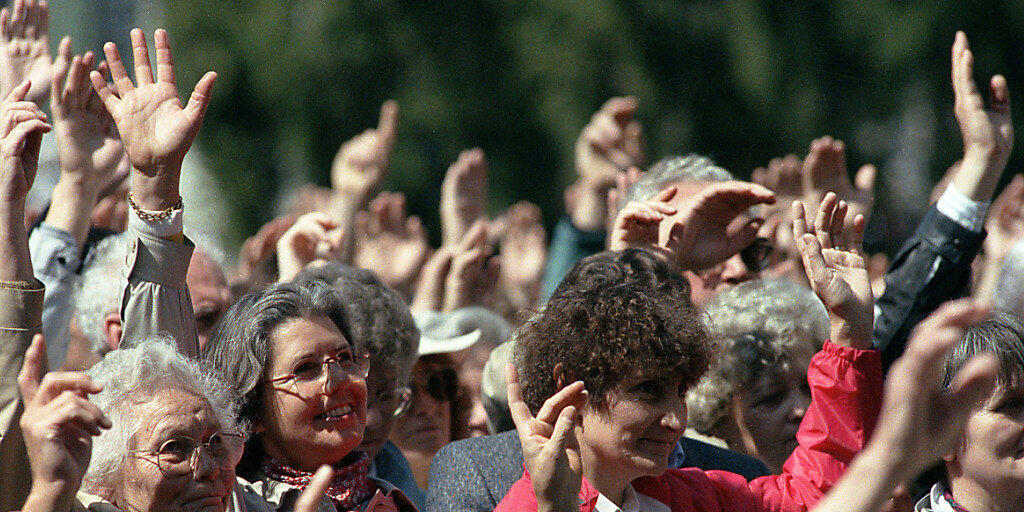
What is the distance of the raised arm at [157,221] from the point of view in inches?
114

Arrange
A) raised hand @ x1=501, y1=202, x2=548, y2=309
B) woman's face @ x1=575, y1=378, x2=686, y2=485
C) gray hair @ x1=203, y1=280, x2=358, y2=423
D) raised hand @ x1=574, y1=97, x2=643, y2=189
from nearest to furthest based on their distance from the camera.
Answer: woman's face @ x1=575, y1=378, x2=686, y2=485, gray hair @ x1=203, y1=280, x2=358, y2=423, raised hand @ x1=574, y1=97, x2=643, y2=189, raised hand @ x1=501, y1=202, x2=548, y2=309

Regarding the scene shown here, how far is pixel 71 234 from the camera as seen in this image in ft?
12.0

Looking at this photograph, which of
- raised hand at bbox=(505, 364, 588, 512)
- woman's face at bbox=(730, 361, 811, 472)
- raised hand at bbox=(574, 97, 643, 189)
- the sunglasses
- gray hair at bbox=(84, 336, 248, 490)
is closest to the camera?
raised hand at bbox=(505, 364, 588, 512)

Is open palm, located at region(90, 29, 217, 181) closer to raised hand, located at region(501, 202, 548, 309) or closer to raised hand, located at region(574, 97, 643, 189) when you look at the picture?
raised hand, located at region(574, 97, 643, 189)

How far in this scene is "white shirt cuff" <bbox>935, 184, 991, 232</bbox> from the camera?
3693mm

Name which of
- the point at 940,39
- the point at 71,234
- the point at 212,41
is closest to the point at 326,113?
the point at 212,41

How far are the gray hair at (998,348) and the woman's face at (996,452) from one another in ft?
0.12

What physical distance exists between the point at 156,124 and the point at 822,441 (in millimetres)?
1749

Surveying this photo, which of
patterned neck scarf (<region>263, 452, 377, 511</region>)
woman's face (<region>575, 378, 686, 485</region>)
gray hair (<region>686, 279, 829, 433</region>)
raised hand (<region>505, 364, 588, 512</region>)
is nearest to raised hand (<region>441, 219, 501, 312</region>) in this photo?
gray hair (<region>686, 279, 829, 433</region>)

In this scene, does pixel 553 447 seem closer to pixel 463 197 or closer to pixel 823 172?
pixel 823 172

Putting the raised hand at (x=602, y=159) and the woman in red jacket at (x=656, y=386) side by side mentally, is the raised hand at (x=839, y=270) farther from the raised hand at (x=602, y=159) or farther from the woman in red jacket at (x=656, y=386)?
the raised hand at (x=602, y=159)

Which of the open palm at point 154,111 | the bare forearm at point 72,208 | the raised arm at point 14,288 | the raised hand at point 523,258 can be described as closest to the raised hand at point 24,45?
the bare forearm at point 72,208

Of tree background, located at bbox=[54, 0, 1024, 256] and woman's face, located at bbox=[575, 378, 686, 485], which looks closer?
woman's face, located at bbox=[575, 378, 686, 485]

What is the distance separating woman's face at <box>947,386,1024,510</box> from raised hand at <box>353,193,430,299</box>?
444 cm
